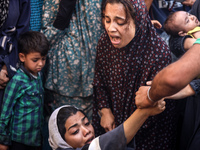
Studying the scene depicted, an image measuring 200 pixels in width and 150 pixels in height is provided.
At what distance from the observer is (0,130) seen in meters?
2.55

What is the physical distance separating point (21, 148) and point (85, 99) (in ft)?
2.95

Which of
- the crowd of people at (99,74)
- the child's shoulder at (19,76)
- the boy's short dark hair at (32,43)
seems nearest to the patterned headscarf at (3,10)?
the crowd of people at (99,74)

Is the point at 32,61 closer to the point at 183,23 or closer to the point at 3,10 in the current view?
the point at 3,10

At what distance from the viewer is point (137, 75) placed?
2.16 m

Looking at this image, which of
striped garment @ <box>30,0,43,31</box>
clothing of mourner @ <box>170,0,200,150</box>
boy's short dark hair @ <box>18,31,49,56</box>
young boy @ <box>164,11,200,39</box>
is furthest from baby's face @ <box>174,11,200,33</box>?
striped garment @ <box>30,0,43,31</box>

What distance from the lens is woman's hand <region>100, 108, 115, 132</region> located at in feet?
7.70

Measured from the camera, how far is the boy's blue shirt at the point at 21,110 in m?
2.54

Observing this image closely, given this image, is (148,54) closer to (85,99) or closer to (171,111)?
(171,111)

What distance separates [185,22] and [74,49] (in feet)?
4.05

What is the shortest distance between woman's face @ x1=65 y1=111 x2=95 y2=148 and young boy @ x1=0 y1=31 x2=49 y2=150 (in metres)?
0.85

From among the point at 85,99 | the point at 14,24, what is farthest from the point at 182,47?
the point at 14,24

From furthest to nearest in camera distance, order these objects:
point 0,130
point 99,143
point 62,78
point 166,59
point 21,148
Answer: point 62,78
point 21,148
point 0,130
point 166,59
point 99,143

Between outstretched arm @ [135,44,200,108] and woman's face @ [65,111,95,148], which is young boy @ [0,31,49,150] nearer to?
woman's face @ [65,111,95,148]

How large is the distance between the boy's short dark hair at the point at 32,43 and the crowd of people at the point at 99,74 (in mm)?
10
